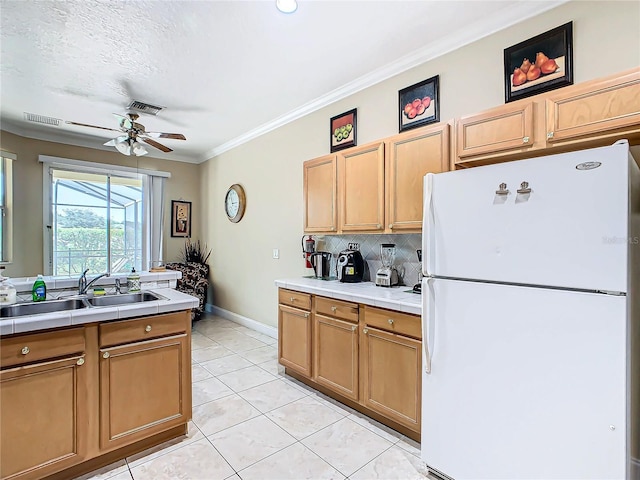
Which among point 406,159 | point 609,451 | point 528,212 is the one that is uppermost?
point 406,159

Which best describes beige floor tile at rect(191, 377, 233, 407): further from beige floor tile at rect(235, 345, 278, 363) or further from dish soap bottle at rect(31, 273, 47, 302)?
dish soap bottle at rect(31, 273, 47, 302)

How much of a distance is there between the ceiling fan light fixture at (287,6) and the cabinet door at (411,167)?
42.3 inches

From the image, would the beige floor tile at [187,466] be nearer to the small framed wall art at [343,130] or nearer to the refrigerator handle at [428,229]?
the refrigerator handle at [428,229]

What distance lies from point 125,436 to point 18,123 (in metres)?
4.37

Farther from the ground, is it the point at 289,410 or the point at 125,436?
the point at 125,436

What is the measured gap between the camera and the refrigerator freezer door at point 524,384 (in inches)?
48.8

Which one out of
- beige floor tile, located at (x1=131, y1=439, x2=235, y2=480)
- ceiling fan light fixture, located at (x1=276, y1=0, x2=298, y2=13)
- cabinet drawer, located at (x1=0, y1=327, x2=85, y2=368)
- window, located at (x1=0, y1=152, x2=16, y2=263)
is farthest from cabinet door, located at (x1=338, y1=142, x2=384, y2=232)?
window, located at (x1=0, y1=152, x2=16, y2=263)

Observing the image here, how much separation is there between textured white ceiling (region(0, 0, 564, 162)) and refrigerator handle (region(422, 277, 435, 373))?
175cm

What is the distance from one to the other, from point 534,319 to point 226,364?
290 cm

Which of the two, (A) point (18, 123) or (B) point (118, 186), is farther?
(B) point (118, 186)

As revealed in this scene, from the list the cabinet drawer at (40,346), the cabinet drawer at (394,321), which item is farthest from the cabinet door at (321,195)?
the cabinet drawer at (40,346)

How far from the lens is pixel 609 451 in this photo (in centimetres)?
123

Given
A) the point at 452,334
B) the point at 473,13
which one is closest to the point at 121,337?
the point at 452,334

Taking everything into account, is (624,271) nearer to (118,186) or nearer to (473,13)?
(473,13)
